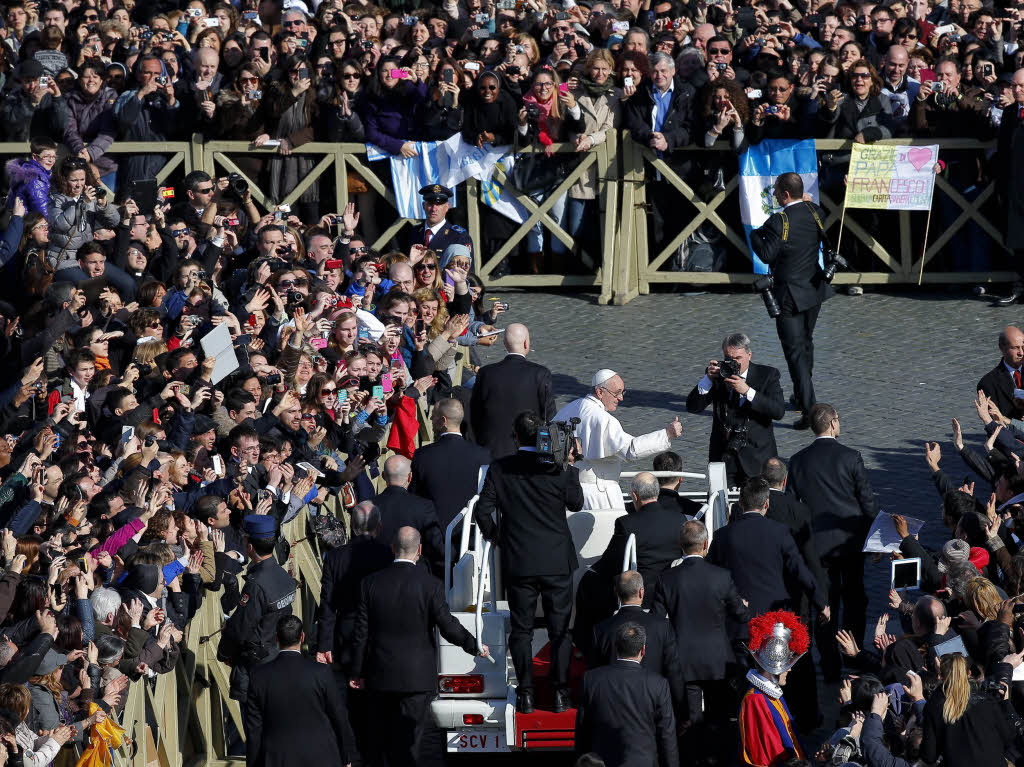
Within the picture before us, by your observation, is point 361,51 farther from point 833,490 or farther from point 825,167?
point 833,490

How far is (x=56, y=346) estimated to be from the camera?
1577 centimetres

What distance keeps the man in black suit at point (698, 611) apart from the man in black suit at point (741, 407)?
99.5 inches

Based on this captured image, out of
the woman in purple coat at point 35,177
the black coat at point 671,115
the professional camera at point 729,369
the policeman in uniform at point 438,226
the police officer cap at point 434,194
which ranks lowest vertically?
the professional camera at point 729,369

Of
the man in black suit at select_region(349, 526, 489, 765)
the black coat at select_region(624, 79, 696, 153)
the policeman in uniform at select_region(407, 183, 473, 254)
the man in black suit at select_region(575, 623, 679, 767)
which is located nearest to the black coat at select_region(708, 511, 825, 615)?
the man in black suit at select_region(349, 526, 489, 765)

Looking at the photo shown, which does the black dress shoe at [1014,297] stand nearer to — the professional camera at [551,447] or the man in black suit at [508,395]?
the man in black suit at [508,395]

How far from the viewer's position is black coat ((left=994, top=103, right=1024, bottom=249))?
1911cm

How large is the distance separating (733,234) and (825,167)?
1161 millimetres

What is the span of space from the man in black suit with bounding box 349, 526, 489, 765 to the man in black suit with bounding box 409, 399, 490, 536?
183 cm

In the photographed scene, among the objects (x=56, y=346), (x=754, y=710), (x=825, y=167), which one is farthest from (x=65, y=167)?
(x=754, y=710)

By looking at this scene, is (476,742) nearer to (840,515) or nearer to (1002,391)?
(840,515)

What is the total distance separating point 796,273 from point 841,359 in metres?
2.12

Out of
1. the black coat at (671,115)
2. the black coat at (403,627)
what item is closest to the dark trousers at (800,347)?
the black coat at (671,115)

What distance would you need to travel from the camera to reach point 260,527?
39.3ft

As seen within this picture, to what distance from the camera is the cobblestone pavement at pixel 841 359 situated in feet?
53.5
